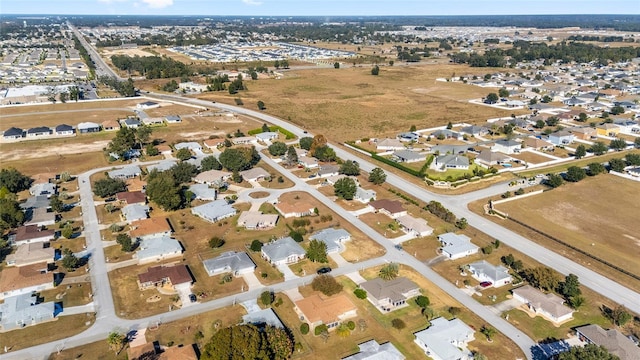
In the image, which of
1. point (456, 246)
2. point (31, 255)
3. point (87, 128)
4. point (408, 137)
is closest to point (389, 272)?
point (456, 246)

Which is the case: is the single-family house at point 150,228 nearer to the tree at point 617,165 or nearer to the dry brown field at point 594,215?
the dry brown field at point 594,215

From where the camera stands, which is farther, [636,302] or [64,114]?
[64,114]

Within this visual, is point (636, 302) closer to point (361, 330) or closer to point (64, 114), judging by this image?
point (361, 330)

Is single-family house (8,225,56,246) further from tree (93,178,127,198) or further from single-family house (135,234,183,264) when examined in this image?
single-family house (135,234,183,264)

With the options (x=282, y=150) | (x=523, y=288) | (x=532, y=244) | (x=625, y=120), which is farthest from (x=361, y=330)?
(x=625, y=120)

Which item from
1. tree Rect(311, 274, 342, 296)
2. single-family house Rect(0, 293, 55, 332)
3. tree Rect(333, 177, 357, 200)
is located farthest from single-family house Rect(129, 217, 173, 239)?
tree Rect(333, 177, 357, 200)

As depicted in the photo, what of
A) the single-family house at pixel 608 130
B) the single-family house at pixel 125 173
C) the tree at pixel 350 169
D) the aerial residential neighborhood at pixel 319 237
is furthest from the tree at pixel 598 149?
the single-family house at pixel 125 173
